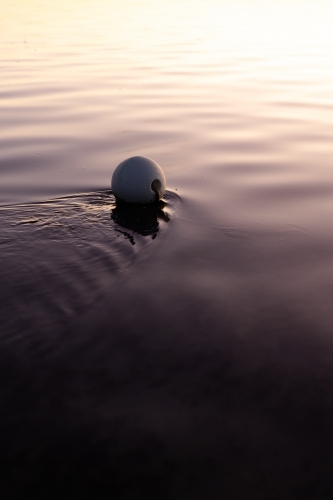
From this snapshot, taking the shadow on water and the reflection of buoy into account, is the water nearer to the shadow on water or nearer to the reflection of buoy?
the shadow on water

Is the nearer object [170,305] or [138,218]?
[170,305]

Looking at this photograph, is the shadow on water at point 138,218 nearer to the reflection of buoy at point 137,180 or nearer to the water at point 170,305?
the water at point 170,305

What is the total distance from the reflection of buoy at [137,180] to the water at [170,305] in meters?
0.28

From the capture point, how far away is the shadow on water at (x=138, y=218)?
8789 millimetres

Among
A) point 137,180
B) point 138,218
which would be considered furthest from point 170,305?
point 137,180

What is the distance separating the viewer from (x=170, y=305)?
685cm

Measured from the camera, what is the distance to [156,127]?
1481cm

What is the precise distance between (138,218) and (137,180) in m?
0.63

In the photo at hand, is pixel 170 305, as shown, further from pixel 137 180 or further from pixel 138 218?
pixel 137 180

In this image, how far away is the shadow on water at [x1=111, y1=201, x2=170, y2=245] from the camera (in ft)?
28.8

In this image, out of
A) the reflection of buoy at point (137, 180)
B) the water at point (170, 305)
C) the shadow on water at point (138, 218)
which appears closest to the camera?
the water at point (170, 305)

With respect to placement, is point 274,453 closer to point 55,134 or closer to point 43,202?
point 43,202

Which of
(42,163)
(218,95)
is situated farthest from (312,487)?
(218,95)

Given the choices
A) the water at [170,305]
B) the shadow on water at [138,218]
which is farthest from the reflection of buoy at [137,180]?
the water at [170,305]
